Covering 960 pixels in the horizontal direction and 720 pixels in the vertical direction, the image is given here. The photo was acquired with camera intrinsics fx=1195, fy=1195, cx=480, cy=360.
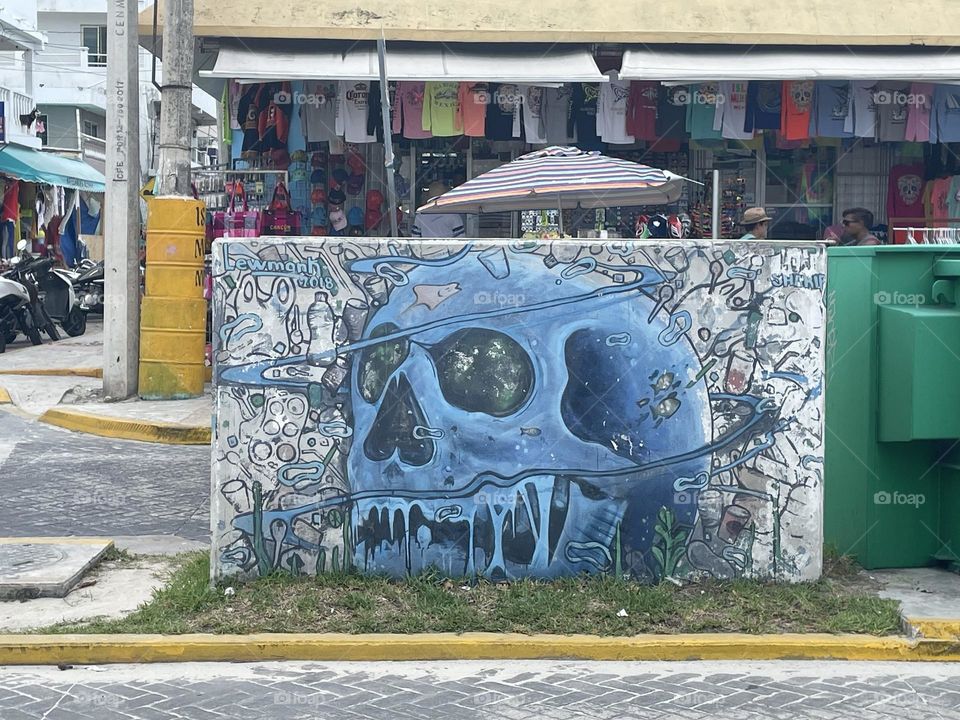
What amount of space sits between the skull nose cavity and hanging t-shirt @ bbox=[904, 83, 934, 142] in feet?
34.0

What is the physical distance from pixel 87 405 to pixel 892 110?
976 centimetres

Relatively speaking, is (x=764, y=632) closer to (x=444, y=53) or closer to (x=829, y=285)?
(x=829, y=285)

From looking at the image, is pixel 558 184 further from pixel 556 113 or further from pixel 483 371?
pixel 556 113

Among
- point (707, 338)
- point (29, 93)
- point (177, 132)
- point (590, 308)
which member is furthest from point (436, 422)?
point (29, 93)

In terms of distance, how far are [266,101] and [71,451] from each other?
230 inches

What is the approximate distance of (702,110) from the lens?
14.2m

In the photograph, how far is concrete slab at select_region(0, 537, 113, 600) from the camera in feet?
19.7

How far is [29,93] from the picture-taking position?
29766 millimetres

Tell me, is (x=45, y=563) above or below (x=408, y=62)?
below

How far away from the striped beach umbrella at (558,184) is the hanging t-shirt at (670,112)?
3.44 meters

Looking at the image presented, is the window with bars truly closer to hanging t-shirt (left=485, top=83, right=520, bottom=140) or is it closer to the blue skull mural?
hanging t-shirt (left=485, top=83, right=520, bottom=140)

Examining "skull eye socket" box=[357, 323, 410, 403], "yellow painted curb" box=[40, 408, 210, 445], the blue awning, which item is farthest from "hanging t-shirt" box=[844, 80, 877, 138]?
the blue awning

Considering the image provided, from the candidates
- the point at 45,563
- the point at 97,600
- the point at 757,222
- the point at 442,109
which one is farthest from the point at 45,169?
the point at 97,600

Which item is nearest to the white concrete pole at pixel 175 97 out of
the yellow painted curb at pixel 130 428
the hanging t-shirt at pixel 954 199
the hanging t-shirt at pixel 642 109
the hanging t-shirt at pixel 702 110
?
the yellow painted curb at pixel 130 428
